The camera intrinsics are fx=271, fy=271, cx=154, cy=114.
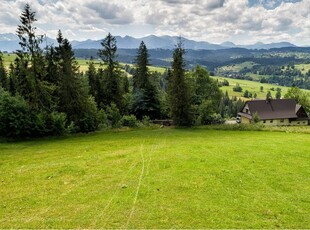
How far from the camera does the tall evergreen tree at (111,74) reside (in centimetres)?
5181

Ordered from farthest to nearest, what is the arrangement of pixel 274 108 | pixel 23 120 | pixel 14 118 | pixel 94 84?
pixel 274 108 < pixel 94 84 < pixel 23 120 < pixel 14 118

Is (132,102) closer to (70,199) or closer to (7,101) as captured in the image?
(7,101)

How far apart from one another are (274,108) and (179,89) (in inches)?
1714

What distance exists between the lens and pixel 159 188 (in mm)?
15641

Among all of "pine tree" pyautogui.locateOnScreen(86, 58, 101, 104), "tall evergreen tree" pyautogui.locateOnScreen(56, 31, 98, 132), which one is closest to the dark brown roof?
"pine tree" pyautogui.locateOnScreen(86, 58, 101, 104)

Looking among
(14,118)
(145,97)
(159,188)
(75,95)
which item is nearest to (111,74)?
(145,97)

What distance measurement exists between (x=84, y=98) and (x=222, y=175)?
101 feet

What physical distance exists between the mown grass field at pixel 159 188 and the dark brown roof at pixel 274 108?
5226 cm

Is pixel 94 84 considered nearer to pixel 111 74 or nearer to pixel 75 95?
pixel 111 74

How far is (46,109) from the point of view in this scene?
3847cm

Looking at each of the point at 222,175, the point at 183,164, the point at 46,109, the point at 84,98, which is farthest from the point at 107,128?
the point at 222,175

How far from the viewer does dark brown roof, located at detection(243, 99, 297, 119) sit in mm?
75562

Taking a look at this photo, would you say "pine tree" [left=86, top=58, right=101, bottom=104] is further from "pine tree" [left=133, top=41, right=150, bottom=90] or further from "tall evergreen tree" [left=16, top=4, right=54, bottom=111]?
"tall evergreen tree" [left=16, top=4, right=54, bottom=111]

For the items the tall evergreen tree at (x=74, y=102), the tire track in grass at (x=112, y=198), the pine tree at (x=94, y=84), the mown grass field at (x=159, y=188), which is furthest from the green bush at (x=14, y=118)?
the tire track in grass at (x=112, y=198)
